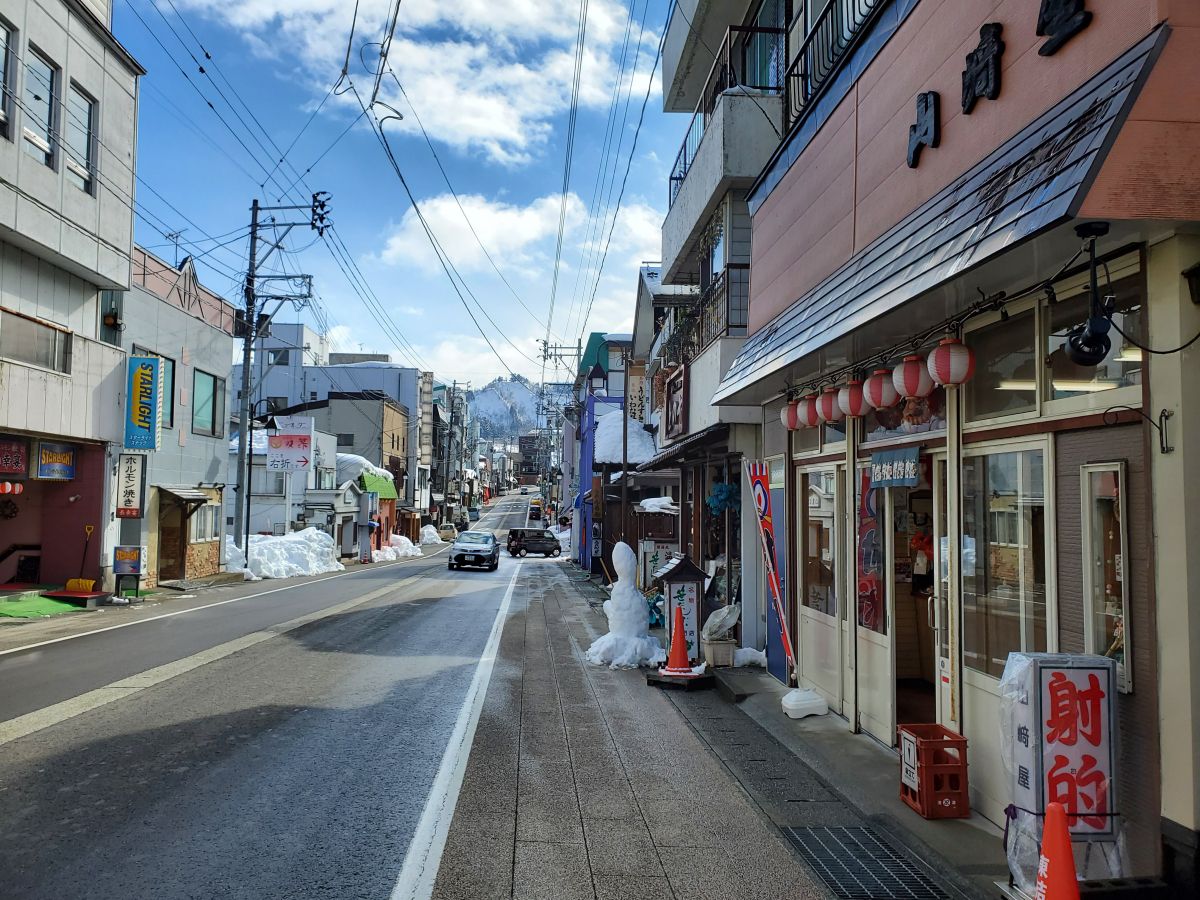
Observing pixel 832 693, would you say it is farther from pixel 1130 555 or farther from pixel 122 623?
pixel 122 623

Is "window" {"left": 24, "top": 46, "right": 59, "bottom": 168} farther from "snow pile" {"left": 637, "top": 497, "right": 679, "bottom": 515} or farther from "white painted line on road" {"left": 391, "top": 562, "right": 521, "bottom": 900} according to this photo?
"white painted line on road" {"left": 391, "top": 562, "right": 521, "bottom": 900}

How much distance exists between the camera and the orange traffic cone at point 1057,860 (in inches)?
143

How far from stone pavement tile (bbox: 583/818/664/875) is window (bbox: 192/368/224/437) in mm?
24757

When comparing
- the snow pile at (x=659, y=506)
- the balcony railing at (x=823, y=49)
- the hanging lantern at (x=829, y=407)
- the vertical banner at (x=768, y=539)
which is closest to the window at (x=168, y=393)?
the snow pile at (x=659, y=506)

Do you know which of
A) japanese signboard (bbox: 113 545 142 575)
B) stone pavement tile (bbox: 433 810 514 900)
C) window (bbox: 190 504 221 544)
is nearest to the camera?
stone pavement tile (bbox: 433 810 514 900)

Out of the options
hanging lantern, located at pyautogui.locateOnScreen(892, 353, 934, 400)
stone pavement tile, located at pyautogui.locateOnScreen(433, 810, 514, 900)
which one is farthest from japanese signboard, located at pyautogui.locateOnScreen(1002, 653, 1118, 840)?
stone pavement tile, located at pyautogui.locateOnScreen(433, 810, 514, 900)

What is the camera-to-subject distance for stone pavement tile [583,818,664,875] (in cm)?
498

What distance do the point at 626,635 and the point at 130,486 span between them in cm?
1597

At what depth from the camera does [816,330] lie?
25.5ft

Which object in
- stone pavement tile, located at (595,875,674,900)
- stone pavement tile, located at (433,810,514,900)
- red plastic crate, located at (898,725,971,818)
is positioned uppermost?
red plastic crate, located at (898,725,971,818)

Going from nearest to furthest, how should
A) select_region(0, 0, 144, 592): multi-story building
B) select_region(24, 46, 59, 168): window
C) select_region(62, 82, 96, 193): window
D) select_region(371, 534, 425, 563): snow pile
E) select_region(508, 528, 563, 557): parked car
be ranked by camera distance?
select_region(0, 0, 144, 592): multi-story building < select_region(24, 46, 59, 168): window < select_region(62, 82, 96, 193): window < select_region(371, 534, 425, 563): snow pile < select_region(508, 528, 563, 557): parked car

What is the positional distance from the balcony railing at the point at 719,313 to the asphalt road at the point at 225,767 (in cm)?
645

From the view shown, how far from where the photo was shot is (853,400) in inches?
316

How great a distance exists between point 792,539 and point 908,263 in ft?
16.4
